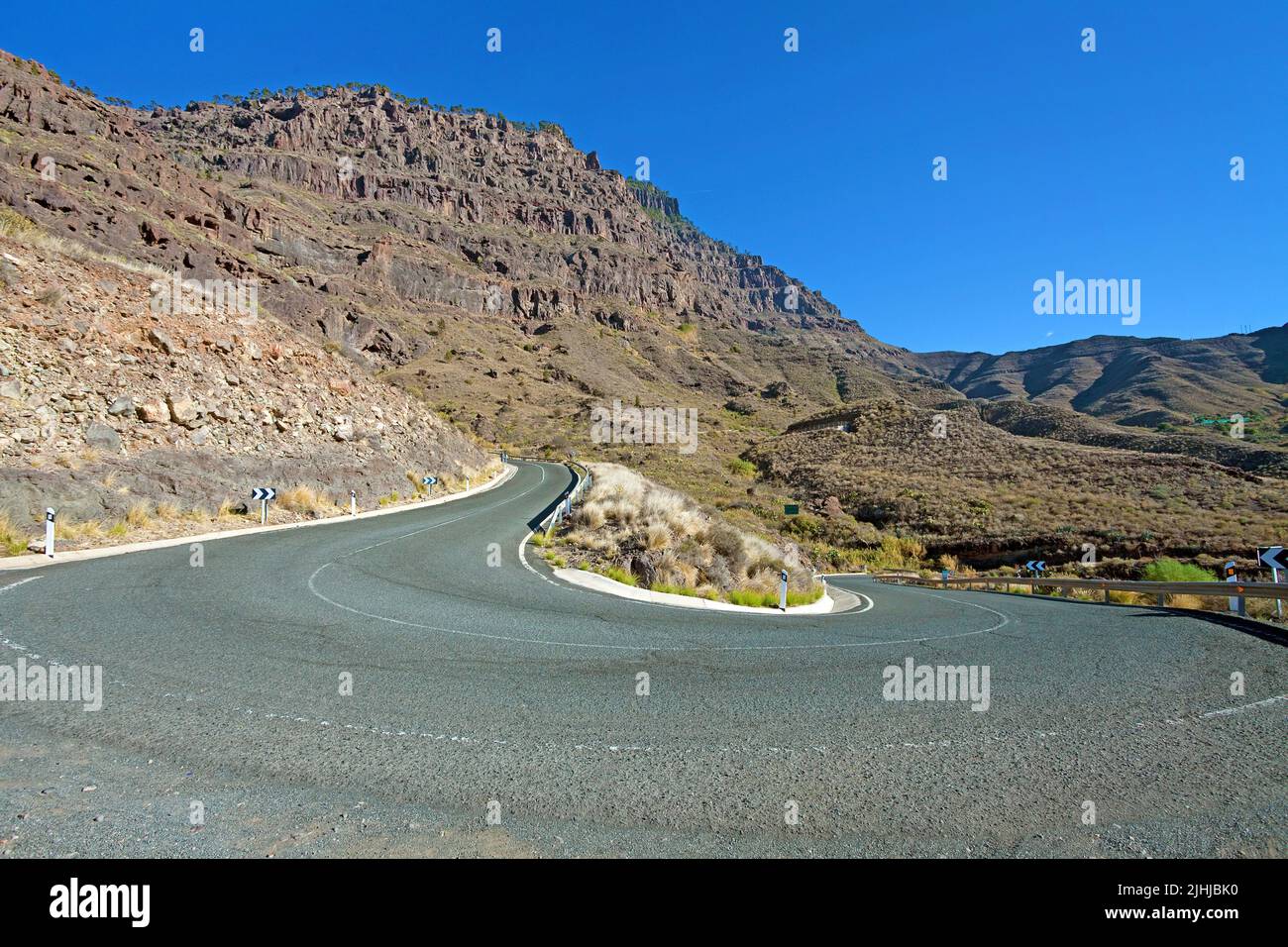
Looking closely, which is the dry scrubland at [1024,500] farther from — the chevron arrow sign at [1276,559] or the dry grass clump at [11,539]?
the dry grass clump at [11,539]

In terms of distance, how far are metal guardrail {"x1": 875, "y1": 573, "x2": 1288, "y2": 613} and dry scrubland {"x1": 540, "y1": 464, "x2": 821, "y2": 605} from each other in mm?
8184

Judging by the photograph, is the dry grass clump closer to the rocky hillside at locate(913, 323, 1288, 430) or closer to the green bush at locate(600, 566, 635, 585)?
the green bush at locate(600, 566, 635, 585)

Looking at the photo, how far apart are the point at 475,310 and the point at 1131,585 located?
11976cm

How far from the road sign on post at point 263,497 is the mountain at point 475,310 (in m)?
2.45

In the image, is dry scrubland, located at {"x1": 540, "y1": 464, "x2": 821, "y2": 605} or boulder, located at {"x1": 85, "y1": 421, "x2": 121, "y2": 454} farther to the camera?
boulder, located at {"x1": 85, "y1": 421, "x2": 121, "y2": 454}

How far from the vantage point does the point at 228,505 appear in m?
17.0

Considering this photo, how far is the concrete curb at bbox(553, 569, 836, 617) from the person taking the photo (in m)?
11.1

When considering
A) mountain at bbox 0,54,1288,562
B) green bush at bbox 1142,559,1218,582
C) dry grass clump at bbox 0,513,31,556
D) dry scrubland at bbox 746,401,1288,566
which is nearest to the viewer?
dry grass clump at bbox 0,513,31,556

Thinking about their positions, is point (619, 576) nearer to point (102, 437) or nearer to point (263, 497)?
point (263, 497)

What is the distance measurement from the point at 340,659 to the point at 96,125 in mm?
73592

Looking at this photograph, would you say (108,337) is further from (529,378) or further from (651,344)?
(651,344)

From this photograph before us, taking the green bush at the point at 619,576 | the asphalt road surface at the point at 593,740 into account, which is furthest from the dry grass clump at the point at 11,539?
the green bush at the point at 619,576

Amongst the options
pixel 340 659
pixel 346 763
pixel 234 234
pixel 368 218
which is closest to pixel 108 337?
pixel 340 659

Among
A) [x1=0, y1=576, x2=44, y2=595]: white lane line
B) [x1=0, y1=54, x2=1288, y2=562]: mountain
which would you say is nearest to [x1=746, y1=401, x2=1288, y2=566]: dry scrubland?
[x1=0, y1=54, x2=1288, y2=562]: mountain
